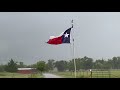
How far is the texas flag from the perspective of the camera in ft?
27.5

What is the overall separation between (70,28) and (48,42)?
0.96m

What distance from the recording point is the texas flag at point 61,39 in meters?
8.39

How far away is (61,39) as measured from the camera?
28.6 ft

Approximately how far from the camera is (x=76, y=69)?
9.95m
